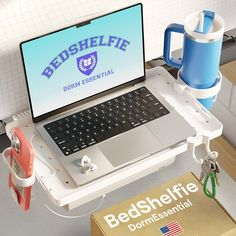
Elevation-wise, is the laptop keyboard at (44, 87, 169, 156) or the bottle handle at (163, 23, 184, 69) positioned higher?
the bottle handle at (163, 23, 184, 69)

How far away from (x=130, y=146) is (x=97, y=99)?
0.15 m

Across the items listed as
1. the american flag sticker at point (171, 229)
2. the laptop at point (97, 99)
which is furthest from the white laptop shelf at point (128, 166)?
the american flag sticker at point (171, 229)

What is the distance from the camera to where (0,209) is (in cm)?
133

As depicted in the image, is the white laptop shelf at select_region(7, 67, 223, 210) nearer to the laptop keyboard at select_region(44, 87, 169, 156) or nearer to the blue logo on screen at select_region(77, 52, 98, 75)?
the laptop keyboard at select_region(44, 87, 169, 156)

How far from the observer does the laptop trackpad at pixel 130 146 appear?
1191 millimetres

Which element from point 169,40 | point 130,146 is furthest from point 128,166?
point 169,40

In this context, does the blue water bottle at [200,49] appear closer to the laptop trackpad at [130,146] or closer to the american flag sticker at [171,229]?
the laptop trackpad at [130,146]

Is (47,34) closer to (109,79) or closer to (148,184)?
(109,79)

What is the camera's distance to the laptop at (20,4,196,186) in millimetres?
1193

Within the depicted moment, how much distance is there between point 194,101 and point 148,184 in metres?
0.21

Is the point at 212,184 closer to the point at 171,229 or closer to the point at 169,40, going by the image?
the point at 171,229

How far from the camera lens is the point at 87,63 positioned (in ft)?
4.10

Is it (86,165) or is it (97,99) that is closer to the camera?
(86,165)

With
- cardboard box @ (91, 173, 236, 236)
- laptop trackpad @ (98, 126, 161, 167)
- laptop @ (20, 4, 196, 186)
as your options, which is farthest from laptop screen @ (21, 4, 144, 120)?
cardboard box @ (91, 173, 236, 236)
